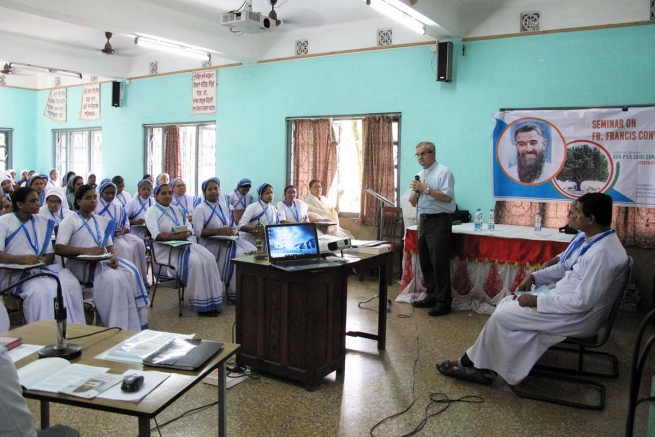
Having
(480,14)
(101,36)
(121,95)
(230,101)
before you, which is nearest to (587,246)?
(480,14)

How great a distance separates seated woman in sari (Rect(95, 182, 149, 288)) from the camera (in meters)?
5.64

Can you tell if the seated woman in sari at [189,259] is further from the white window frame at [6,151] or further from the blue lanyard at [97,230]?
the white window frame at [6,151]

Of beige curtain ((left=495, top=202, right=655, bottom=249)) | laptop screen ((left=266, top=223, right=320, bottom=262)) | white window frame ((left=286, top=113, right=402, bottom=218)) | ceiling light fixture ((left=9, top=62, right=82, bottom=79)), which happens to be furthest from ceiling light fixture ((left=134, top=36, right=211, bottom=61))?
beige curtain ((left=495, top=202, right=655, bottom=249))

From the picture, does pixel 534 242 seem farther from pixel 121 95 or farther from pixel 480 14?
pixel 121 95

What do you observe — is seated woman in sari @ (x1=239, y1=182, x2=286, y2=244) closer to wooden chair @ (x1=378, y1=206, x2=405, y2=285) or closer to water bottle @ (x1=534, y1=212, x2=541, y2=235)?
wooden chair @ (x1=378, y1=206, x2=405, y2=285)

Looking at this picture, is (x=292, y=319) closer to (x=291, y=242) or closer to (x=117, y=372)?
(x=291, y=242)

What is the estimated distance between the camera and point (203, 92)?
859cm

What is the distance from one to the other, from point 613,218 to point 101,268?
491cm

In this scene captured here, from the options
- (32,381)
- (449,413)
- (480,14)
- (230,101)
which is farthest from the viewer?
(230,101)

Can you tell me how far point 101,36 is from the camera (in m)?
8.33

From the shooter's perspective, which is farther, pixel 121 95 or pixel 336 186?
pixel 121 95

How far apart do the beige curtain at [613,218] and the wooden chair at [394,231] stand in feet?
3.85

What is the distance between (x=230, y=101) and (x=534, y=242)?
17.0 ft

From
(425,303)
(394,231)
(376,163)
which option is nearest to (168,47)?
(376,163)
